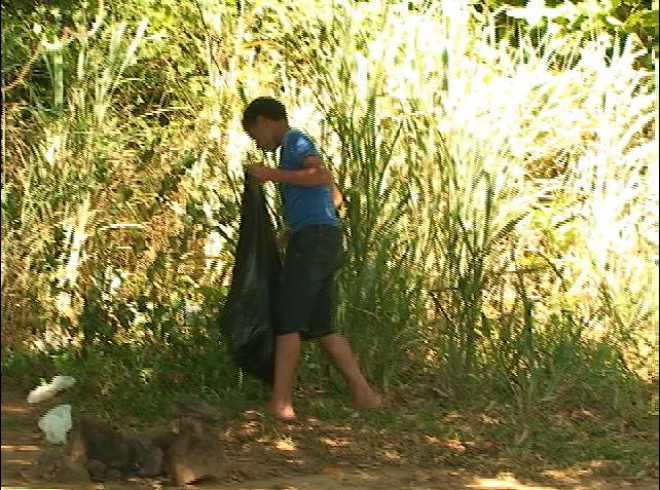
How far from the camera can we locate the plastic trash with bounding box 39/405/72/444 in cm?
534

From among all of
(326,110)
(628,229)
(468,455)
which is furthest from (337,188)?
(628,229)

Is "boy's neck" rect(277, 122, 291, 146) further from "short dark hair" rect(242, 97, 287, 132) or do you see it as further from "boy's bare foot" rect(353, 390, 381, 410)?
"boy's bare foot" rect(353, 390, 381, 410)

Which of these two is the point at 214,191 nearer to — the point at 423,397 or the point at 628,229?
the point at 423,397

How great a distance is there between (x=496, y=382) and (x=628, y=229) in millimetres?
1456

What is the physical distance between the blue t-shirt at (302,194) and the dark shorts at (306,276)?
46mm

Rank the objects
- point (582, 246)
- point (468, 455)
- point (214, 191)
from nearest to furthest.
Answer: point (468, 455) → point (214, 191) → point (582, 246)

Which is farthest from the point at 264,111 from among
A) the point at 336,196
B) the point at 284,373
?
the point at 284,373

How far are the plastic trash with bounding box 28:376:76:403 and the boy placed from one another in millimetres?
1044

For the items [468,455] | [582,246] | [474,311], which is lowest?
[468,455]

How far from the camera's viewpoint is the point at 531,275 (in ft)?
24.3

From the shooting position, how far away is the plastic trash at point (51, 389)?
5941mm

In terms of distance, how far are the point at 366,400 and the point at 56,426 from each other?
4.91 ft

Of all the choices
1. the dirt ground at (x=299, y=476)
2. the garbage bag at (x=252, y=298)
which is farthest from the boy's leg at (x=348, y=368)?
the dirt ground at (x=299, y=476)

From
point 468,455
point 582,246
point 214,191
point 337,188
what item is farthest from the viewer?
point 582,246
